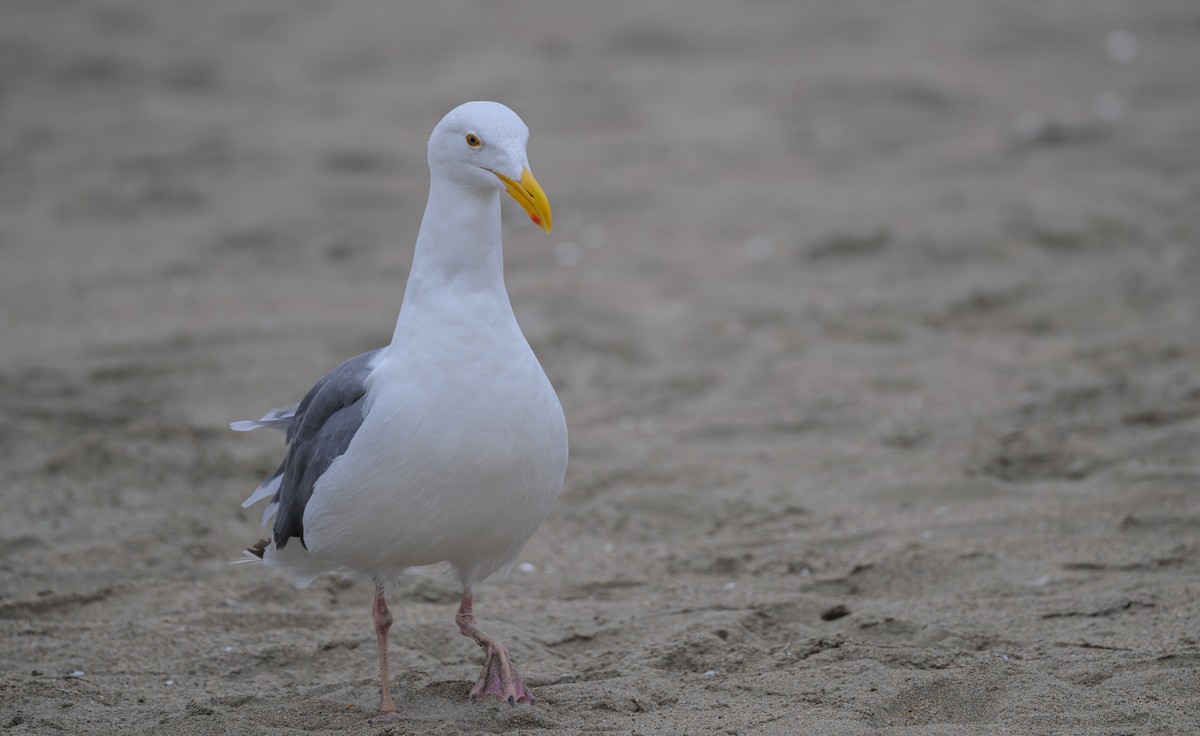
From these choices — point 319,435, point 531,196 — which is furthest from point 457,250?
point 319,435

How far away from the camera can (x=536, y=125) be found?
10125 millimetres

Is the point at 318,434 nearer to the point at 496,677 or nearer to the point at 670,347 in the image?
the point at 496,677

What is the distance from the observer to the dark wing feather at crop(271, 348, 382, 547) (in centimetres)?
360

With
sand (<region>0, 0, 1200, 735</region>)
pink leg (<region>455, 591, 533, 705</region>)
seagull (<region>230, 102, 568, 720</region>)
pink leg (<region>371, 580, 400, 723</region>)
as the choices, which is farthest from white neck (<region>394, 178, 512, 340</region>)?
sand (<region>0, 0, 1200, 735</region>)

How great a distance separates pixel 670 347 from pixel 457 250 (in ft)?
11.6

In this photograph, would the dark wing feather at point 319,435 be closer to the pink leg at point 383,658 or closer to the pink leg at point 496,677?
the pink leg at point 383,658

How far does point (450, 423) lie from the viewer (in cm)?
340

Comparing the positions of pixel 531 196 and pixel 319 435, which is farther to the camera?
pixel 319 435

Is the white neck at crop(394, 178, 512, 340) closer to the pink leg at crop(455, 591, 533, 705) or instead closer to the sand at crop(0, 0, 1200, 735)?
the pink leg at crop(455, 591, 533, 705)

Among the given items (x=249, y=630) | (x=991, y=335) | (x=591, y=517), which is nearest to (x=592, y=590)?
(x=591, y=517)

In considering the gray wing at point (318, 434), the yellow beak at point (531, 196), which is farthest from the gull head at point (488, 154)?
the gray wing at point (318, 434)

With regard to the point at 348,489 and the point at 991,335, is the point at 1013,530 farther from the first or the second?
the point at 348,489

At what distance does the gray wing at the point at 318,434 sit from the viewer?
3600 millimetres

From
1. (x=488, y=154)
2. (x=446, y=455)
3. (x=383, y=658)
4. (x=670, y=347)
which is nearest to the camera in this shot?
(x=446, y=455)
